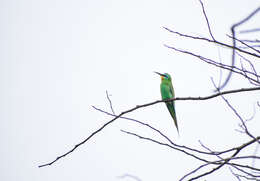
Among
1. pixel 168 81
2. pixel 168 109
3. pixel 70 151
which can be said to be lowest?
pixel 70 151

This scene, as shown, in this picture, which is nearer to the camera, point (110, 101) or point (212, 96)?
point (212, 96)

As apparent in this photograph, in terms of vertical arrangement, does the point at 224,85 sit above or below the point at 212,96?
above

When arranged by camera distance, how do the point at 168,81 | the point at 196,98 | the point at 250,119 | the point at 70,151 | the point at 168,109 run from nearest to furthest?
the point at 70,151 → the point at 196,98 → the point at 250,119 → the point at 168,109 → the point at 168,81

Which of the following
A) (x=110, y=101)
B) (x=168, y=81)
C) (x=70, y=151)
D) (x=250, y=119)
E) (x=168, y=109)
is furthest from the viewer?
(x=168, y=81)

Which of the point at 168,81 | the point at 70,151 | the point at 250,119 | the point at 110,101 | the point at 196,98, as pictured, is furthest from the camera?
the point at 168,81

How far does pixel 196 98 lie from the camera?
1804 mm

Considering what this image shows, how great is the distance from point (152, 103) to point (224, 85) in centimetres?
38

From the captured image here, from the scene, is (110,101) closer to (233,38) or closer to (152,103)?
(152,103)

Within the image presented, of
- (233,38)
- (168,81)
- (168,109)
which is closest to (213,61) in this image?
(233,38)

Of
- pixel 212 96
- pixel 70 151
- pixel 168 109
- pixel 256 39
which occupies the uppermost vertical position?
pixel 168 109

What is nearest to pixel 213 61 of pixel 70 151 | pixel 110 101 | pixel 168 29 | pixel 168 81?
pixel 168 29

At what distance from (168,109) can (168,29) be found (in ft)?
10.5

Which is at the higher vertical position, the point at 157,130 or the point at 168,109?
the point at 168,109

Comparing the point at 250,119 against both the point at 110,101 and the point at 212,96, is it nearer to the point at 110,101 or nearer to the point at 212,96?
the point at 212,96
